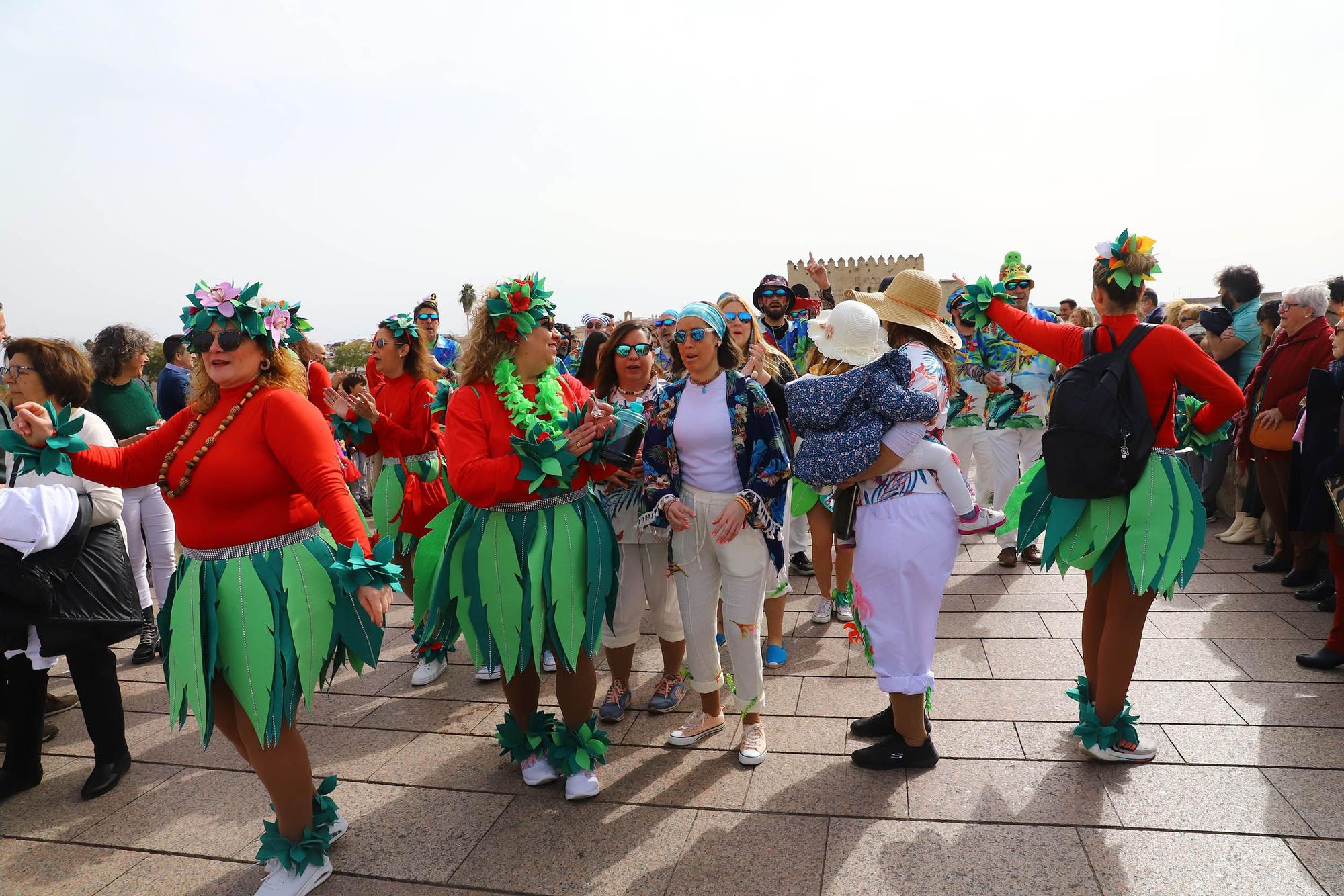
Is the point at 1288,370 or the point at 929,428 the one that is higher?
the point at 929,428

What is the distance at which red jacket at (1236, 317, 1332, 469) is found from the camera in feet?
16.2

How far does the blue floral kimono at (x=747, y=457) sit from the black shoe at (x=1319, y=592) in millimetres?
3531

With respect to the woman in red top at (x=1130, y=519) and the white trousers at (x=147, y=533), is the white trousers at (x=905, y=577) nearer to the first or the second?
the woman in red top at (x=1130, y=519)

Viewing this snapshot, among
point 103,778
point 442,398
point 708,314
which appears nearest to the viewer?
point 708,314

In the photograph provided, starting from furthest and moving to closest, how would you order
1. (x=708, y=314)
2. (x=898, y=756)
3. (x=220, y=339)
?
(x=708, y=314) < (x=898, y=756) < (x=220, y=339)

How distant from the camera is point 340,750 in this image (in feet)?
11.9

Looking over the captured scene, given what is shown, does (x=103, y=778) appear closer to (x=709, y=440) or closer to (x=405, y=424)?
(x=405, y=424)

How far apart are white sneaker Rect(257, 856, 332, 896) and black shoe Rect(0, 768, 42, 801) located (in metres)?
1.56

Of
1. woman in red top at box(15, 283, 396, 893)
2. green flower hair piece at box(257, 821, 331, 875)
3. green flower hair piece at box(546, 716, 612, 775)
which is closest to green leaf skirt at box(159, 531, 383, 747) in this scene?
woman in red top at box(15, 283, 396, 893)

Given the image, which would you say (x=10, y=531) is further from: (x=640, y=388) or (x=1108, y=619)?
(x=1108, y=619)

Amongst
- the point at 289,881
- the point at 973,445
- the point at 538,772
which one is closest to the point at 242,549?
the point at 289,881

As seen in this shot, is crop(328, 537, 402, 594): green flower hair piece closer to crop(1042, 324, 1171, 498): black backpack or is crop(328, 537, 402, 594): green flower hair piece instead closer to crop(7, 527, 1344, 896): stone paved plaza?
crop(7, 527, 1344, 896): stone paved plaza

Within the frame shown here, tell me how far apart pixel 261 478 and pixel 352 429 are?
180 cm

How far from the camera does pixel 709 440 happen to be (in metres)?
3.20
